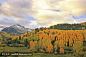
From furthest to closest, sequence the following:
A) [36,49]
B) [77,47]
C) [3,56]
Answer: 1. [36,49]
2. [77,47]
3. [3,56]

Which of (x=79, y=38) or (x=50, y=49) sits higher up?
(x=79, y=38)

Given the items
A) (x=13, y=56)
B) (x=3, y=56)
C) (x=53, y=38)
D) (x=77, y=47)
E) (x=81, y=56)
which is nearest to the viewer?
(x=13, y=56)

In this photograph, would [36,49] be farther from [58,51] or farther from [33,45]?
[58,51]

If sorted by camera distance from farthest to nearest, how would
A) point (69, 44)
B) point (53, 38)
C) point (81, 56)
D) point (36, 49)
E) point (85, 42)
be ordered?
point (53, 38) → point (85, 42) → point (69, 44) → point (36, 49) → point (81, 56)

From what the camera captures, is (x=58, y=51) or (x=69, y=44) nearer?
(x=58, y=51)

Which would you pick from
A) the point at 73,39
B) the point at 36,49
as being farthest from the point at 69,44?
the point at 36,49

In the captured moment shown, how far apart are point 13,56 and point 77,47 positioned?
8262 cm

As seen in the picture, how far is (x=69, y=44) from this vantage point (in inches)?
4843

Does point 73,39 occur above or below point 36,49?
above

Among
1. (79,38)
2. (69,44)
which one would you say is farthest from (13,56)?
(79,38)

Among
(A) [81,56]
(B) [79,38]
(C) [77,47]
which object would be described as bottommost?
(A) [81,56]

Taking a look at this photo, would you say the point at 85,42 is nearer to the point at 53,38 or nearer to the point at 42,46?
the point at 53,38

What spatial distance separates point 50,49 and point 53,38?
4901 centimetres

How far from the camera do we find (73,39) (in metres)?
133
